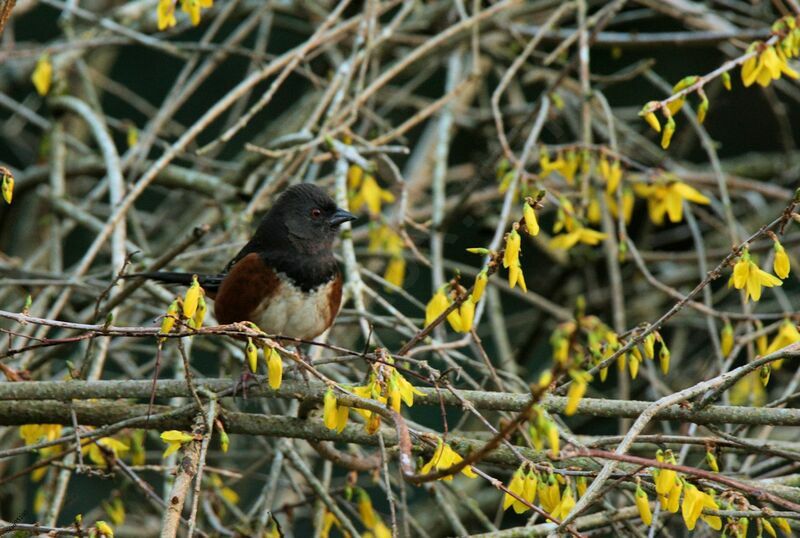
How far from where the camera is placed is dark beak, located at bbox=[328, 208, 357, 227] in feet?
11.9

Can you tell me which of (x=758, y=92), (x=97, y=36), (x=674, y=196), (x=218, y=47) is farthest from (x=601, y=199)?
(x=758, y=92)

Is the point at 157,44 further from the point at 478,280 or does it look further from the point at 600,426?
the point at 600,426

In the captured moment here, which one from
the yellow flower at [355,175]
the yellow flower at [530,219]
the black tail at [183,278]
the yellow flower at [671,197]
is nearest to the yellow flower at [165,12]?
the black tail at [183,278]

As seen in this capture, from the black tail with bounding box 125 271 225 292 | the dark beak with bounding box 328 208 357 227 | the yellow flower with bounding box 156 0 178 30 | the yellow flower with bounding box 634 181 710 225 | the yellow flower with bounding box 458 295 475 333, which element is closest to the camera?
the yellow flower with bounding box 458 295 475 333

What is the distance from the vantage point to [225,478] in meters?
4.20

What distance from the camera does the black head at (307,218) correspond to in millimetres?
3650

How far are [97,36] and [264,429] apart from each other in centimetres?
278

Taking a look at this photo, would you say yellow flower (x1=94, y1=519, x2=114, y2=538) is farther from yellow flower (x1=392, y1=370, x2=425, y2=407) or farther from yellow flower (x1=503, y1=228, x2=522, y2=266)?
yellow flower (x1=503, y1=228, x2=522, y2=266)

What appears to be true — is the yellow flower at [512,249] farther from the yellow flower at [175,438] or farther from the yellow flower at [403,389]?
the yellow flower at [175,438]

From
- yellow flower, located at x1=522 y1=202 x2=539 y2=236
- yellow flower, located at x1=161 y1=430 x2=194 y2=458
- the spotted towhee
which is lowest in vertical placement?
yellow flower, located at x1=161 y1=430 x2=194 y2=458

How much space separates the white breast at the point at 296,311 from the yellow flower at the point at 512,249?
137 cm

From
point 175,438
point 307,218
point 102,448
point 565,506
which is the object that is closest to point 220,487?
point 102,448

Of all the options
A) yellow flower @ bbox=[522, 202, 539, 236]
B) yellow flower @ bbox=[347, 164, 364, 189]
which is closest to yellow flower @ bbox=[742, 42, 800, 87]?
yellow flower @ bbox=[522, 202, 539, 236]

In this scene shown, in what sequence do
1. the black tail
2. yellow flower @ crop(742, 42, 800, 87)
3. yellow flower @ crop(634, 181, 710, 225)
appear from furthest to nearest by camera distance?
yellow flower @ crop(634, 181, 710, 225) < the black tail < yellow flower @ crop(742, 42, 800, 87)
